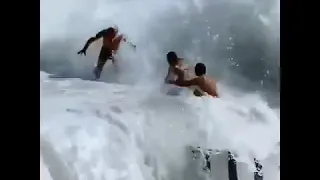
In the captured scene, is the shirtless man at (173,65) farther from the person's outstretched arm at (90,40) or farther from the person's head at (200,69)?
the person's outstretched arm at (90,40)

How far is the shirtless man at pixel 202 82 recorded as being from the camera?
2.89 ft

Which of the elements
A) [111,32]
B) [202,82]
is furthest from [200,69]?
[111,32]

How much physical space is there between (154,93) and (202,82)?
3.7 inches

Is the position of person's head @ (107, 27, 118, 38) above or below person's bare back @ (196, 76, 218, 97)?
above

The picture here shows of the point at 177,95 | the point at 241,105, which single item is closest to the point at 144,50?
the point at 177,95

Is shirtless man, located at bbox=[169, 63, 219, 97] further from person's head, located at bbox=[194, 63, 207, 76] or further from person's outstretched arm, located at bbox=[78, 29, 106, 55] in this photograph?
person's outstretched arm, located at bbox=[78, 29, 106, 55]

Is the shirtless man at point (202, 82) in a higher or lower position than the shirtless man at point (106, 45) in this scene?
lower

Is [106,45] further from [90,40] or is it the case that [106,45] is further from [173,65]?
[173,65]

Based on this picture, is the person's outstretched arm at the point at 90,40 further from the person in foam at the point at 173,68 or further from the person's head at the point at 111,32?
the person in foam at the point at 173,68

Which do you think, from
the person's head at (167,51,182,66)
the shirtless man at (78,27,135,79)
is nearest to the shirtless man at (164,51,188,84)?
the person's head at (167,51,182,66)

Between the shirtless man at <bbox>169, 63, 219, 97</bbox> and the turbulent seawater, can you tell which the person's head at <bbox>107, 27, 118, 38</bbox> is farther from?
the shirtless man at <bbox>169, 63, 219, 97</bbox>

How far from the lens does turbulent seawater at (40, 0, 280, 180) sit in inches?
34.1

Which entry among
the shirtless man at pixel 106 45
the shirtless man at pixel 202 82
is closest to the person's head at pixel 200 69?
the shirtless man at pixel 202 82
